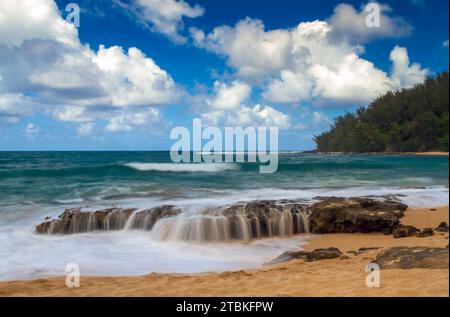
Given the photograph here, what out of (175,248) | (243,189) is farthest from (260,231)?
(243,189)

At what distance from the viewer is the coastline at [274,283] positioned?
4395mm

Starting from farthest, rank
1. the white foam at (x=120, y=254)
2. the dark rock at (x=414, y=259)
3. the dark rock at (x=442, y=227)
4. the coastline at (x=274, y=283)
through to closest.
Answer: the dark rock at (x=442, y=227)
the white foam at (x=120, y=254)
the dark rock at (x=414, y=259)
the coastline at (x=274, y=283)

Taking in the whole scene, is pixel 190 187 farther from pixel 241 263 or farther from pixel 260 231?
pixel 241 263

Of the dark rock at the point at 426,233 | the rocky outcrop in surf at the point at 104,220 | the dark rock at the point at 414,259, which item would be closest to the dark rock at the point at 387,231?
the dark rock at the point at 426,233

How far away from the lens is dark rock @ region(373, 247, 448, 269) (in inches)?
207

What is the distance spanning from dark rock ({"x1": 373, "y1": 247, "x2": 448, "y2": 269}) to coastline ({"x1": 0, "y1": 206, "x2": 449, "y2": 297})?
25cm

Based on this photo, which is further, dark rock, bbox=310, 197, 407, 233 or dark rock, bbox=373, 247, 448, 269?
dark rock, bbox=310, 197, 407, 233

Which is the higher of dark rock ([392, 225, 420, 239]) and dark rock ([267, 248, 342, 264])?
dark rock ([392, 225, 420, 239])

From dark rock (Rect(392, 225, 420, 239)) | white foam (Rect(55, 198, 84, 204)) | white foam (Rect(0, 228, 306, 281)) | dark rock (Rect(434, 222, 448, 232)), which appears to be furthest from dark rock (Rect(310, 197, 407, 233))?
white foam (Rect(55, 198, 84, 204))

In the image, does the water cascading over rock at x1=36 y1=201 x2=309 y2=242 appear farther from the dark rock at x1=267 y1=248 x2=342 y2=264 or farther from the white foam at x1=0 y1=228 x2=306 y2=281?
the dark rock at x1=267 y1=248 x2=342 y2=264

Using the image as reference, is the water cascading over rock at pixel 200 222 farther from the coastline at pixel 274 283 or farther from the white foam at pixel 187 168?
the white foam at pixel 187 168

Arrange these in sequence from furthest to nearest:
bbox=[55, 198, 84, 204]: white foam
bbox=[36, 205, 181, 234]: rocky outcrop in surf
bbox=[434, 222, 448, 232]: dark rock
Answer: bbox=[55, 198, 84, 204]: white foam → bbox=[36, 205, 181, 234]: rocky outcrop in surf → bbox=[434, 222, 448, 232]: dark rock

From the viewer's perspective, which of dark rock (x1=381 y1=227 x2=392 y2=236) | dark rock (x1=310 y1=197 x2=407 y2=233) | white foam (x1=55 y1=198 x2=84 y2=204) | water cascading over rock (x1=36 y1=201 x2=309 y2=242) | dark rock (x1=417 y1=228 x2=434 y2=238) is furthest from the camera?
white foam (x1=55 y1=198 x2=84 y2=204)

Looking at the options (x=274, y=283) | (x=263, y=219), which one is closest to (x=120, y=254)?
(x=263, y=219)
